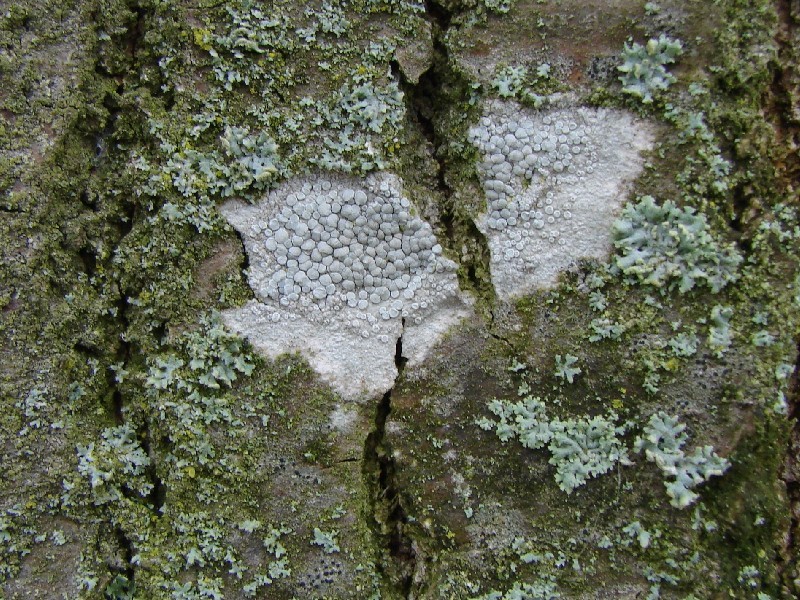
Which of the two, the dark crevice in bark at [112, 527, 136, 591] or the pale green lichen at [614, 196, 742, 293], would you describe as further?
the dark crevice in bark at [112, 527, 136, 591]

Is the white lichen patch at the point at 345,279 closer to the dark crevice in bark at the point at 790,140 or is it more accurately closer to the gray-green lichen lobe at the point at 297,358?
the gray-green lichen lobe at the point at 297,358

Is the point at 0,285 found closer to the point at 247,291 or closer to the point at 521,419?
the point at 247,291

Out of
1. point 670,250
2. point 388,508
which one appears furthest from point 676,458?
point 388,508

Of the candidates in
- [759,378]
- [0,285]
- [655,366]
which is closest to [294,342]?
[0,285]

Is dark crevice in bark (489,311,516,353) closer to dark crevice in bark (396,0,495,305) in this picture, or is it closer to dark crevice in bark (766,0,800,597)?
dark crevice in bark (396,0,495,305)

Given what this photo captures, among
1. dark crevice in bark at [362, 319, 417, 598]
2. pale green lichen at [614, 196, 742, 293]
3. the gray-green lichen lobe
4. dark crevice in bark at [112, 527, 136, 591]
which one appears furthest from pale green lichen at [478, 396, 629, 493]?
dark crevice in bark at [112, 527, 136, 591]

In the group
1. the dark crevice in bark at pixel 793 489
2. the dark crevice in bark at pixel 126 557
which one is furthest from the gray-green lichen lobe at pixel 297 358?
the dark crevice in bark at pixel 793 489
